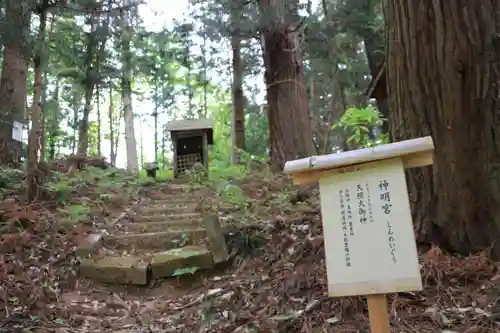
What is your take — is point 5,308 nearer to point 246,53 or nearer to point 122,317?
point 122,317

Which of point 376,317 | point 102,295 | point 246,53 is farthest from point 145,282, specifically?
point 246,53

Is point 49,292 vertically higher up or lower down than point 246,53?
lower down

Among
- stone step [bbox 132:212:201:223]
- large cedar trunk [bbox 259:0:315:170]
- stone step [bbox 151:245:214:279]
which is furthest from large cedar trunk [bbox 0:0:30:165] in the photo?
stone step [bbox 151:245:214:279]

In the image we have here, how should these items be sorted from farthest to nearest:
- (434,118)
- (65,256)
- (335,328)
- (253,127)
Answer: (253,127), (65,256), (434,118), (335,328)

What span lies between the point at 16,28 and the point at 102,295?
13.0ft

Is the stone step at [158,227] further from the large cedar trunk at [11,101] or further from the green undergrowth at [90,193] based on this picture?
the large cedar trunk at [11,101]

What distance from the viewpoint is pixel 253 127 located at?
670 inches

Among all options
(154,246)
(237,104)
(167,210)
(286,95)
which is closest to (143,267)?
(154,246)

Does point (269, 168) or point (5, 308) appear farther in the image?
point (269, 168)

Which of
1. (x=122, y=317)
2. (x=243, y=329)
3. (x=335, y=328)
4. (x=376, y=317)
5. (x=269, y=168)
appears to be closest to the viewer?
(x=376, y=317)

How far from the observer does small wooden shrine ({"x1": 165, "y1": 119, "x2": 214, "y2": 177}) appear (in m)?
11.6

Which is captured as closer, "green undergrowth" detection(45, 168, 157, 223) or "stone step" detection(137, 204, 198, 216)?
"green undergrowth" detection(45, 168, 157, 223)

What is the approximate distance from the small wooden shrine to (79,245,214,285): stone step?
6570mm

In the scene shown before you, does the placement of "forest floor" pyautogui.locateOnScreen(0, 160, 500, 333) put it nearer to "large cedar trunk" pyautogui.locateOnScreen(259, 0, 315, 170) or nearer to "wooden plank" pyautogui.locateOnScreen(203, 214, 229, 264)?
"wooden plank" pyautogui.locateOnScreen(203, 214, 229, 264)
